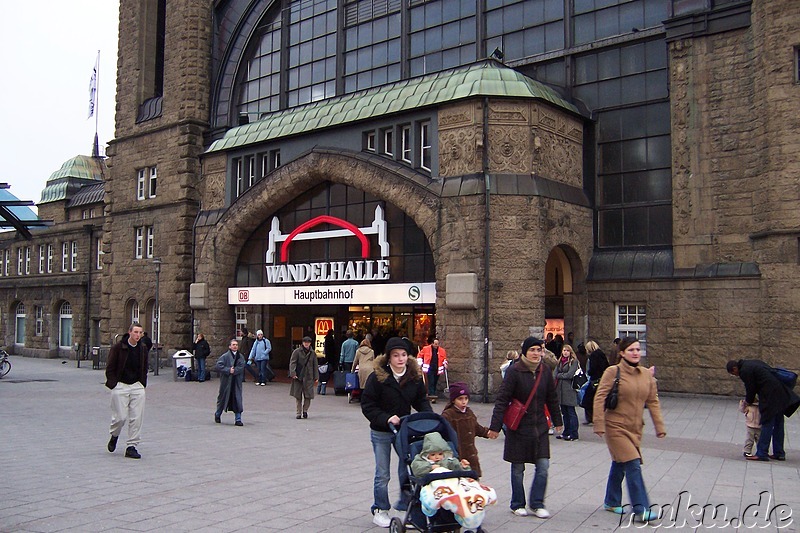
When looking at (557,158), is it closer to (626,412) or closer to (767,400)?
(767,400)

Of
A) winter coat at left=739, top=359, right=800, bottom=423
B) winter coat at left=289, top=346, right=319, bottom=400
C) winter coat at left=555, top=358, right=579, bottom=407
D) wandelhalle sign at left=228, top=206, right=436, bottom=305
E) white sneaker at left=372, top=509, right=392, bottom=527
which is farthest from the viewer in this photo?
wandelhalle sign at left=228, top=206, right=436, bottom=305

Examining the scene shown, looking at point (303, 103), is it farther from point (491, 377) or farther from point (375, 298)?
point (491, 377)

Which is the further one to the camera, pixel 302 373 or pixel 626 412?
pixel 302 373

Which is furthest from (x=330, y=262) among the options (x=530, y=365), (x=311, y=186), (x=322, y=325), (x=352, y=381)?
(x=530, y=365)

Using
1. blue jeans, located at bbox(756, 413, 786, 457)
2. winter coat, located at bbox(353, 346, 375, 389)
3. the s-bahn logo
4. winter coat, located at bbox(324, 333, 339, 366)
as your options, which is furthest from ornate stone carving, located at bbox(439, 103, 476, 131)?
blue jeans, located at bbox(756, 413, 786, 457)

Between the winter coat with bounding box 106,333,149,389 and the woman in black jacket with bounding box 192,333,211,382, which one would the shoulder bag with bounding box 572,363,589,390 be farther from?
the woman in black jacket with bounding box 192,333,211,382

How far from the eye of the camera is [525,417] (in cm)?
725

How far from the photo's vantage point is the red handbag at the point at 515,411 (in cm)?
721

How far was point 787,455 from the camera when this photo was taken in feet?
36.7

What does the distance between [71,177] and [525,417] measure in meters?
47.5

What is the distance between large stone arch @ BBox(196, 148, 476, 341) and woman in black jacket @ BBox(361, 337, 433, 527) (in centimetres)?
1208

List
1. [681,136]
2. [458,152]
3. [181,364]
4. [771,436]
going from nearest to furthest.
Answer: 1. [771,436]
2. [458,152]
3. [681,136]
4. [181,364]

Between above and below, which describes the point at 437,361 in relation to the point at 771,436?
above

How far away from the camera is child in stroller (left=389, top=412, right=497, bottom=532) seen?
5.77 m
